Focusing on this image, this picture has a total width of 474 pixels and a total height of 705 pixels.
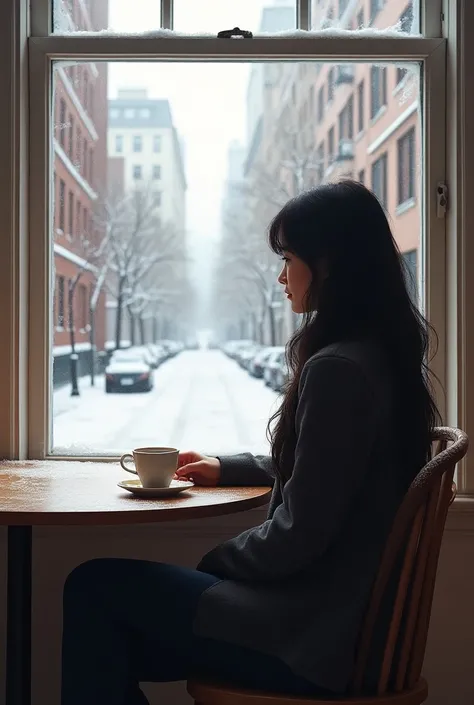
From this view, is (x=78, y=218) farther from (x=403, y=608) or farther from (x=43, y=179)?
(x=403, y=608)

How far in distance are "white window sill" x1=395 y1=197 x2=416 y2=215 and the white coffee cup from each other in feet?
3.83

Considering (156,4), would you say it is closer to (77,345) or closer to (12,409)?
(77,345)

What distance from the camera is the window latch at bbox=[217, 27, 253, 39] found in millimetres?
2293

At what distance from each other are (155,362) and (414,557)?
1.35 metres

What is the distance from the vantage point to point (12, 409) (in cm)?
222

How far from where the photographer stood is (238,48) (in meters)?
2.29

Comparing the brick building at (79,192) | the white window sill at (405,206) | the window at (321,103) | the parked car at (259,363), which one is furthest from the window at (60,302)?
the white window sill at (405,206)

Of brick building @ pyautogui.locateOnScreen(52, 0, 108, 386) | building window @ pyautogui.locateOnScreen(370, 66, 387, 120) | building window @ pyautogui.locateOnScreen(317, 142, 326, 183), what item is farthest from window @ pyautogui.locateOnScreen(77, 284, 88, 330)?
building window @ pyautogui.locateOnScreen(370, 66, 387, 120)

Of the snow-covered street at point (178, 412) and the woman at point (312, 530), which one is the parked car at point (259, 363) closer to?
the snow-covered street at point (178, 412)

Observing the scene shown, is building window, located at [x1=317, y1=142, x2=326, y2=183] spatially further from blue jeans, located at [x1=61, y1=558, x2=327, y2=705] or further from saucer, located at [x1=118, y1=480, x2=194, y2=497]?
blue jeans, located at [x1=61, y1=558, x2=327, y2=705]

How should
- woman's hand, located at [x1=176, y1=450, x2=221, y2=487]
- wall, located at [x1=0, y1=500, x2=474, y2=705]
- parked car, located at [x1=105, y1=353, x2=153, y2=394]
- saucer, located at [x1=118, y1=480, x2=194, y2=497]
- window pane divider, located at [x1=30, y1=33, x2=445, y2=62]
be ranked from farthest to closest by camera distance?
parked car, located at [x1=105, y1=353, x2=153, y2=394] → window pane divider, located at [x1=30, y1=33, x2=445, y2=62] → wall, located at [x1=0, y1=500, x2=474, y2=705] → woman's hand, located at [x1=176, y1=450, x2=221, y2=487] → saucer, located at [x1=118, y1=480, x2=194, y2=497]

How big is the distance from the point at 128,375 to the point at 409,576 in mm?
1387

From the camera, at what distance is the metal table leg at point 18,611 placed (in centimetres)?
166

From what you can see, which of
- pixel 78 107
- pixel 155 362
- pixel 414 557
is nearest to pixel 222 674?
pixel 414 557
